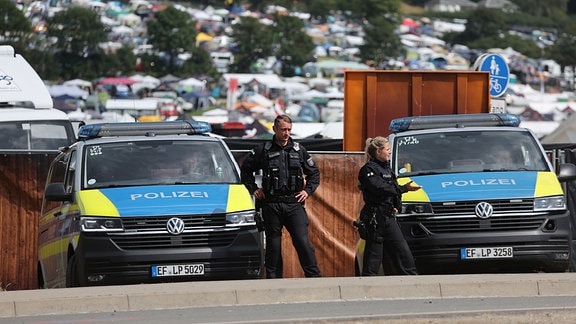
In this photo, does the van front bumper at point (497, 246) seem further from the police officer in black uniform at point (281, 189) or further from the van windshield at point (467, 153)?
the police officer in black uniform at point (281, 189)

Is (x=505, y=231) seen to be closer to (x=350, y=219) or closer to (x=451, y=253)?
(x=451, y=253)

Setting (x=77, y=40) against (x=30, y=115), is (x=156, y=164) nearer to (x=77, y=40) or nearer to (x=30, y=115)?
(x=30, y=115)

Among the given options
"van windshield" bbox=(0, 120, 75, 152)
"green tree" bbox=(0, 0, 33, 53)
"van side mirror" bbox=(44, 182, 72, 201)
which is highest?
"van side mirror" bbox=(44, 182, 72, 201)

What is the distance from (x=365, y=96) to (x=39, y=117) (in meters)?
4.62

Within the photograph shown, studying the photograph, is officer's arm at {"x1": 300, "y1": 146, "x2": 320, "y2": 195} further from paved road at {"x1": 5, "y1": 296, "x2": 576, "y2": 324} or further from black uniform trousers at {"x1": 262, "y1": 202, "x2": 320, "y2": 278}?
paved road at {"x1": 5, "y1": 296, "x2": 576, "y2": 324}

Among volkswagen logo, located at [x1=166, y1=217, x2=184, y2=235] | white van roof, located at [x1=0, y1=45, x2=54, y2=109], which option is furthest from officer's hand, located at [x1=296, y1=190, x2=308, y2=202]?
white van roof, located at [x1=0, y1=45, x2=54, y2=109]

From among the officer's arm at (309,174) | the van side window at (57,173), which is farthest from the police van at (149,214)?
the officer's arm at (309,174)

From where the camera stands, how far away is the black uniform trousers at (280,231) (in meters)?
14.3

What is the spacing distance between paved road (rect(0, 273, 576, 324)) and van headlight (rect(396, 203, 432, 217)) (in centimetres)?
108

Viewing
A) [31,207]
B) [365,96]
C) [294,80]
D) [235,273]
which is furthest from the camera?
[294,80]

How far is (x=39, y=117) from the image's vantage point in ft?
70.2

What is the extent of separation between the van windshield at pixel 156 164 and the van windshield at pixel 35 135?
683 cm

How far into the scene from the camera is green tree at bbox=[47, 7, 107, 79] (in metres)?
171

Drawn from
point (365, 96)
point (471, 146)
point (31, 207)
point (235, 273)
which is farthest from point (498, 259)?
point (365, 96)
